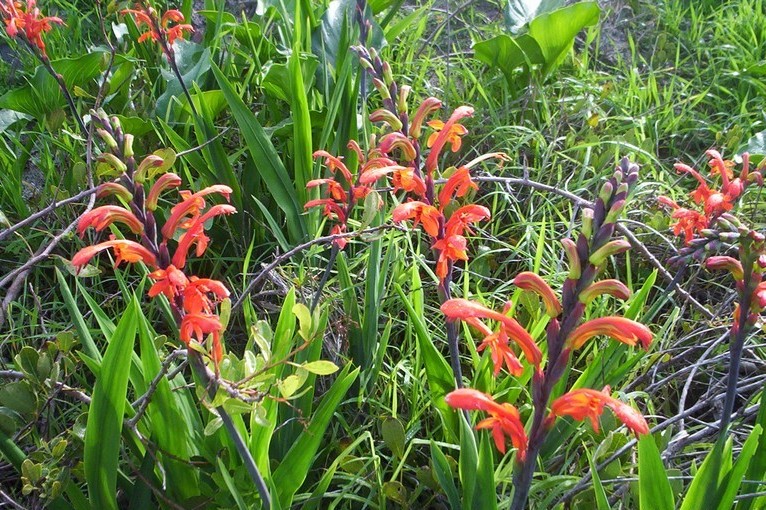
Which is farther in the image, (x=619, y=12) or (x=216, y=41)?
(x=619, y=12)

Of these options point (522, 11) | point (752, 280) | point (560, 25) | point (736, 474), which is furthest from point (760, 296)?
point (522, 11)

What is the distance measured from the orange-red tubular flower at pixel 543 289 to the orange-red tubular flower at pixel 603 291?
0.05 metres

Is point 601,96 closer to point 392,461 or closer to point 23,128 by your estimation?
point 392,461

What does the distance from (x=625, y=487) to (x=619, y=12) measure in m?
3.21

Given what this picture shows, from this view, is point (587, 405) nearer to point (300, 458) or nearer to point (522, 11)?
point (300, 458)

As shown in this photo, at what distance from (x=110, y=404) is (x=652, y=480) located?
3.46 feet

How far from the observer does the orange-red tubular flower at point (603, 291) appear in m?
0.96

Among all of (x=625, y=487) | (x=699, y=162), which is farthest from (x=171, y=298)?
(x=699, y=162)

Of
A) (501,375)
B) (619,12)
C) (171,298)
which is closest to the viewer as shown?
(171,298)

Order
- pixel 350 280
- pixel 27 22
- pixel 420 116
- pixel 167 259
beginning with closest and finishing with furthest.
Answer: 1. pixel 167 259
2. pixel 420 116
3. pixel 350 280
4. pixel 27 22

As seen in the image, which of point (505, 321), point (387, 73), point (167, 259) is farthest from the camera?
point (387, 73)

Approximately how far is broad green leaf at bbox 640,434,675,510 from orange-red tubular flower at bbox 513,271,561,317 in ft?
1.46

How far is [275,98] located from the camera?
2.86 m

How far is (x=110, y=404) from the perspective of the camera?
137 cm
